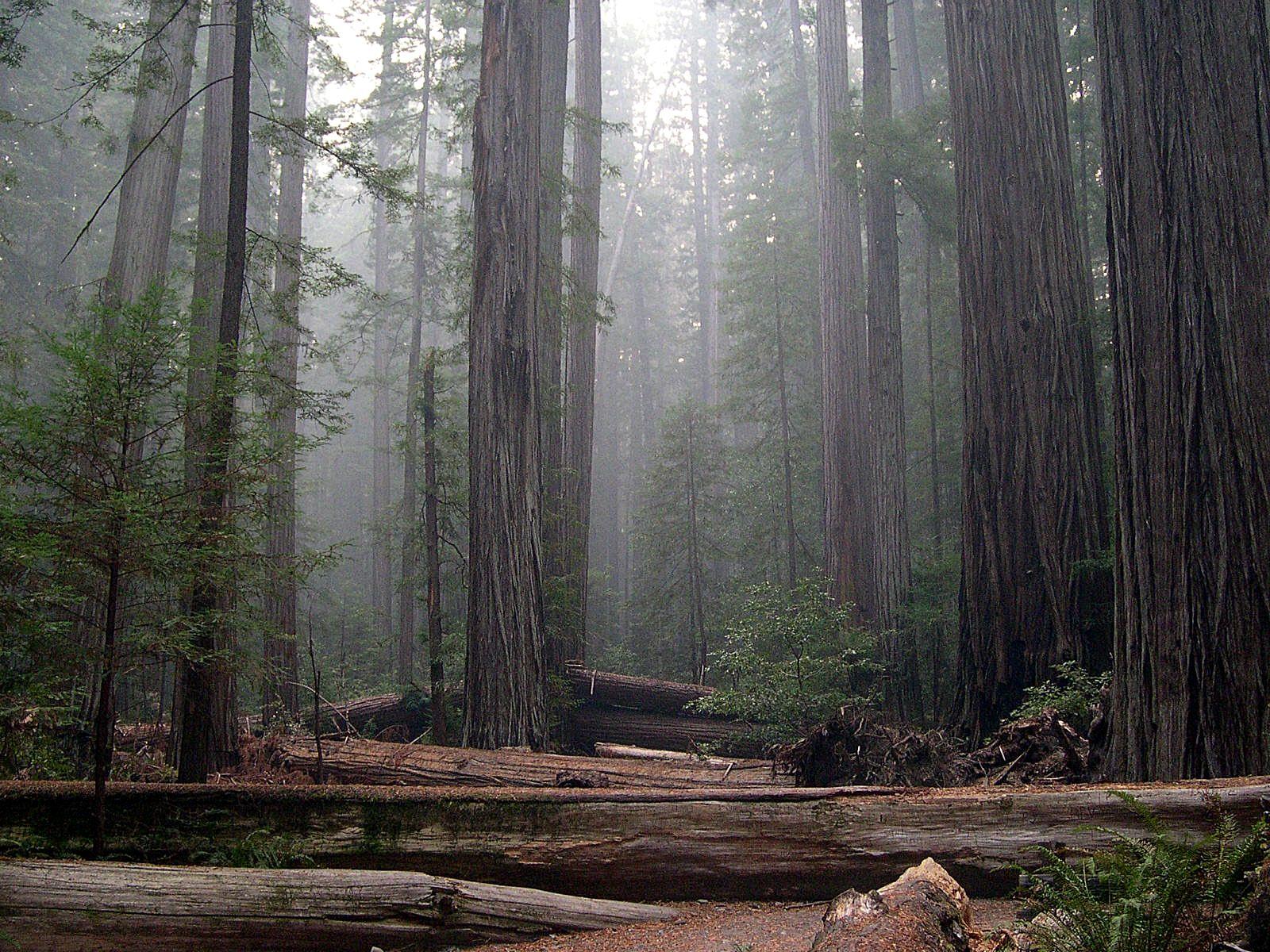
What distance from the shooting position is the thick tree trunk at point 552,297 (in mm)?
11375

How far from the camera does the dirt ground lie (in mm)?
3648

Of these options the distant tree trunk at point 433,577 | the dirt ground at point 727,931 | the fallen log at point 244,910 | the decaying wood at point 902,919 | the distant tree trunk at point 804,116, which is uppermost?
the distant tree trunk at point 804,116

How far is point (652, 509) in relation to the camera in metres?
25.6

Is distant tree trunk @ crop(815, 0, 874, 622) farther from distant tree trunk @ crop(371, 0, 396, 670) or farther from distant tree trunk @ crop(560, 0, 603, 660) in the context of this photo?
distant tree trunk @ crop(371, 0, 396, 670)

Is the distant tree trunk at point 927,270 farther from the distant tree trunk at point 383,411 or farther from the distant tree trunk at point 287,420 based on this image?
the distant tree trunk at point 287,420

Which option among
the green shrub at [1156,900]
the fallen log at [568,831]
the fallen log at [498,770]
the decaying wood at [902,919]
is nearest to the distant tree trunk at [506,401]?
the fallen log at [498,770]

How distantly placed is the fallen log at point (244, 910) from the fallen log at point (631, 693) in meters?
7.02

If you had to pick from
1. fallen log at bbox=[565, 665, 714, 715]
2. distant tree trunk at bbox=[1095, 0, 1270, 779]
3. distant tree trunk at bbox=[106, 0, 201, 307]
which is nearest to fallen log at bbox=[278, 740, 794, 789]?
distant tree trunk at bbox=[1095, 0, 1270, 779]

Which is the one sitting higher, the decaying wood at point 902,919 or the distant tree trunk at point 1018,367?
the distant tree trunk at point 1018,367

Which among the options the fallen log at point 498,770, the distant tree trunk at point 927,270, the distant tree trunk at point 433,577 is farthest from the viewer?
the distant tree trunk at point 927,270

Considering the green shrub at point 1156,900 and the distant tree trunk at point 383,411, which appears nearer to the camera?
the green shrub at point 1156,900

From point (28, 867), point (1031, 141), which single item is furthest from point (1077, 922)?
point (1031, 141)

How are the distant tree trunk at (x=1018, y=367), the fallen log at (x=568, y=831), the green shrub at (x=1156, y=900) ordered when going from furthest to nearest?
1. the distant tree trunk at (x=1018, y=367)
2. the fallen log at (x=568, y=831)
3. the green shrub at (x=1156, y=900)

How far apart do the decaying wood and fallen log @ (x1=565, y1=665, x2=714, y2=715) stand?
301 inches
